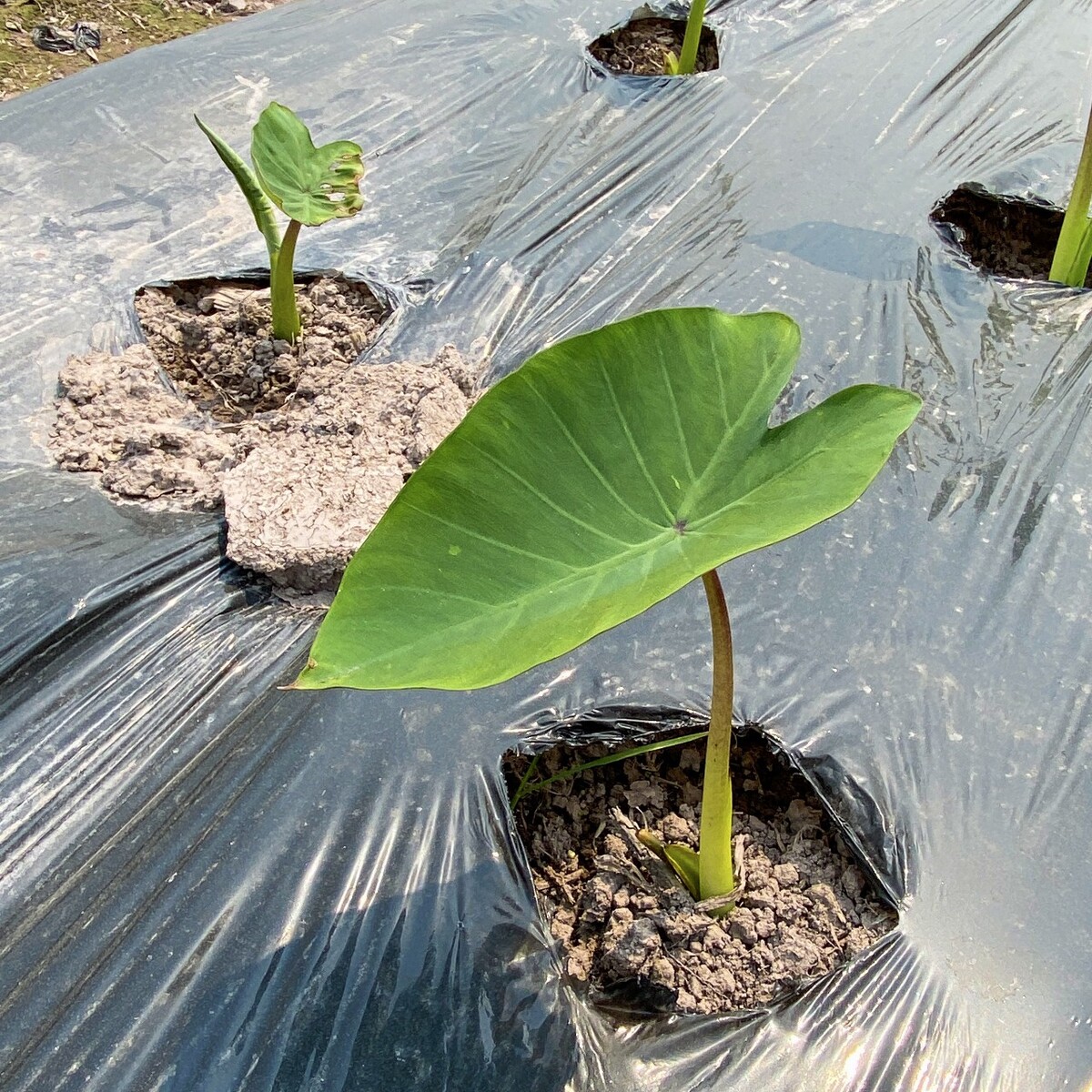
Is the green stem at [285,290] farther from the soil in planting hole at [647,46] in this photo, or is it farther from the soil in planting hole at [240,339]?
the soil in planting hole at [647,46]

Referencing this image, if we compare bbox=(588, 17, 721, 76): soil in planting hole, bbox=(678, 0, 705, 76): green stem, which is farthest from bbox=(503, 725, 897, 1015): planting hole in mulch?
bbox=(588, 17, 721, 76): soil in planting hole

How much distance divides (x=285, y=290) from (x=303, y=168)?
21cm

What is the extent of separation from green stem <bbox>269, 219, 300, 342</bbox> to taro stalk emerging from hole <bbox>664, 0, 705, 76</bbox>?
1.14 m

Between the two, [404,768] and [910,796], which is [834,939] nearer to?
[910,796]

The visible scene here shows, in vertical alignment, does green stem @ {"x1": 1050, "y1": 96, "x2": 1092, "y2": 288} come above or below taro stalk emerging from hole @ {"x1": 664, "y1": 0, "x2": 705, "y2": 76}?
below

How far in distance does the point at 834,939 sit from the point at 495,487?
2.03 ft

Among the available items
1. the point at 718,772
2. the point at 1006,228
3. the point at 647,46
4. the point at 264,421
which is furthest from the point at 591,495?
the point at 647,46

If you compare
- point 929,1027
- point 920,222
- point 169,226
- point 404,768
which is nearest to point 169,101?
point 169,226

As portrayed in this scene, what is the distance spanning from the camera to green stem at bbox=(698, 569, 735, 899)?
2.76ft

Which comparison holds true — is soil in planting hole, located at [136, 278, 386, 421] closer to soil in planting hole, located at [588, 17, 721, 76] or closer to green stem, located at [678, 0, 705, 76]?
green stem, located at [678, 0, 705, 76]

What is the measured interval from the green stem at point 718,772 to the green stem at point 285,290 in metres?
1.07

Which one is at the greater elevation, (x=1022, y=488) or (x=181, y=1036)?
(x=181, y=1036)

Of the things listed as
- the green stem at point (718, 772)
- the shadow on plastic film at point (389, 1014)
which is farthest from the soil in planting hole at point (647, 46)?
the shadow on plastic film at point (389, 1014)

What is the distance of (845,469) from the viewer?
29.8 inches
